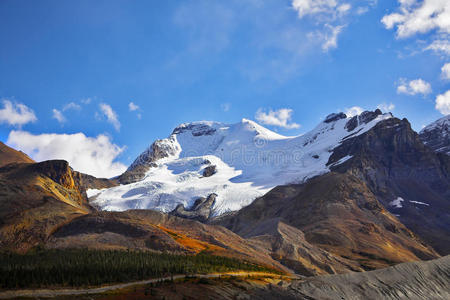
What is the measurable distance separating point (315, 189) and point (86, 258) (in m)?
101

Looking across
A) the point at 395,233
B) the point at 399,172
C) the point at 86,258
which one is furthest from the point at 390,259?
the point at 399,172

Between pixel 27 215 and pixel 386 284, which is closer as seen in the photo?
pixel 386 284

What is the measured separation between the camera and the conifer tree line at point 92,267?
36.9 metres

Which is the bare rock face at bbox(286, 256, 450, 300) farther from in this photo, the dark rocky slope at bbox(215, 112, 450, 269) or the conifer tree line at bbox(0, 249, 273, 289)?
the dark rocky slope at bbox(215, 112, 450, 269)

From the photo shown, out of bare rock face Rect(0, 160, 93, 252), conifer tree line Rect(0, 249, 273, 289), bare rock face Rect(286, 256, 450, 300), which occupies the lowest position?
bare rock face Rect(286, 256, 450, 300)

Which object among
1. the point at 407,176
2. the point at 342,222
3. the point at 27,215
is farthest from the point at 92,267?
the point at 407,176

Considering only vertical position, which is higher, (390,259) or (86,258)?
(86,258)

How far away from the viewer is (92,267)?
41.5 m

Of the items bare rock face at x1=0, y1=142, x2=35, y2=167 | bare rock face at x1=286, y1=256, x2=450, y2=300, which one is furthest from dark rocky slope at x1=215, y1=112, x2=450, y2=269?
bare rock face at x1=0, y1=142, x2=35, y2=167

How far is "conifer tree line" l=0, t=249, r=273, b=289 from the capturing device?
121 feet

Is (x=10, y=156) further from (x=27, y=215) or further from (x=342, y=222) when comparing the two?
(x=342, y=222)

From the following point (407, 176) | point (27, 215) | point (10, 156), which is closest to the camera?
point (27, 215)

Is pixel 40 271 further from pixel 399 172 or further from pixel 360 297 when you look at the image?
pixel 399 172

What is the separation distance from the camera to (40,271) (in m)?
38.5
